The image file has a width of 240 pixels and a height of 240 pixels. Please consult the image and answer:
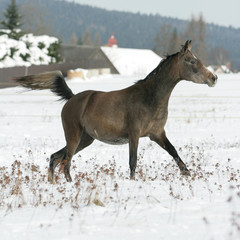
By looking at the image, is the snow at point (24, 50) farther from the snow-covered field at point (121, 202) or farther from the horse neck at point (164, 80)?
the horse neck at point (164, 80)

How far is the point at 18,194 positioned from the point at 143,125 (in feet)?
7.24

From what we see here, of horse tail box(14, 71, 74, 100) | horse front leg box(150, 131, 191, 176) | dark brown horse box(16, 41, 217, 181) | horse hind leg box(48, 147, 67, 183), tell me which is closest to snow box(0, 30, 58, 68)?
horse tail box(14, 71, 74, 100)

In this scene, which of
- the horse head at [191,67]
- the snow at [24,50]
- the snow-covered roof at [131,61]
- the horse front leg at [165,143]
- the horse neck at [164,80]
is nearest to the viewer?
the horse head at [191,67]

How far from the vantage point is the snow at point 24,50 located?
135 feet

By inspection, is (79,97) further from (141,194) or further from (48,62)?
(48,62)

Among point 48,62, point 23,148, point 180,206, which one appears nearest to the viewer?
point 180,206

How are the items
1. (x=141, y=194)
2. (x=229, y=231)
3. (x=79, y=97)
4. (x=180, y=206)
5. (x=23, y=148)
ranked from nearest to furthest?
(x=229, y=231)
(x=180, y=206)
(x=141, y=194)
(x=79, y=97)
(x=23, y=148)

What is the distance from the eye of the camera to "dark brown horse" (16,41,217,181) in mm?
7094

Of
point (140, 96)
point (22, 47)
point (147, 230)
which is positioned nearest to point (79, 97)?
point (140, 96)

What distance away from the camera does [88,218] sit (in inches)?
194

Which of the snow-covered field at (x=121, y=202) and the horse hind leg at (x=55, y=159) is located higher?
the snow-covered field at (x=121, y=202)

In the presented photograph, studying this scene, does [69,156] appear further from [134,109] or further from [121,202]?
[121,202]

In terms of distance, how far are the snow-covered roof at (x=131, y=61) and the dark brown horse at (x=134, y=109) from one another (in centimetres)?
5778

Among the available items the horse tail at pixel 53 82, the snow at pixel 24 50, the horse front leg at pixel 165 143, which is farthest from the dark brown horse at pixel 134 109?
the snow at pixel 24 50
